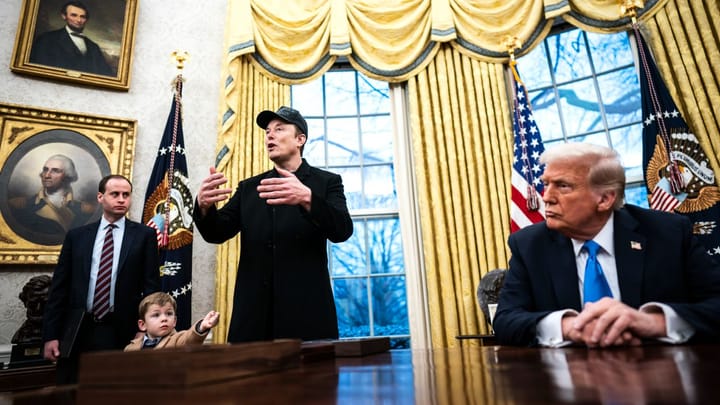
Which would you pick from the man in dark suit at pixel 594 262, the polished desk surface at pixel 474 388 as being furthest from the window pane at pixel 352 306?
the polished desk surface at pixel 474 388

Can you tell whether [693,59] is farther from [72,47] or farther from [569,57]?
[72,47]

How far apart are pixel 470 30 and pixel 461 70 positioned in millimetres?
395

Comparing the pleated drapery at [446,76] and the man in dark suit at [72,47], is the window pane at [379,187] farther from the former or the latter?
the man in dark suit at [72,47]

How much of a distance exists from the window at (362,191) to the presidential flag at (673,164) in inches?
87.7

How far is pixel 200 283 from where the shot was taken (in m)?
3.81

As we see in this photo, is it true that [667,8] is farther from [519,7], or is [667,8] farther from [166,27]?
[166,27]

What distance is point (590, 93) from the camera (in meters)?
4.28

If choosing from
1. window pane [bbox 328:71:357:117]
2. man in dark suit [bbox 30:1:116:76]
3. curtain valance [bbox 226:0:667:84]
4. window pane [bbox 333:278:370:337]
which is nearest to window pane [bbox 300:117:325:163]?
window pane [bbox 328:71:357:117]

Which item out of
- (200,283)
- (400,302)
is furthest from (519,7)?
(200,283)

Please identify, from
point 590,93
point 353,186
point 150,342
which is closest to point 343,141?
point 353,186

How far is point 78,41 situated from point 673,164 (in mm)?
5151

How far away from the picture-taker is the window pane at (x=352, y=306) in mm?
4195

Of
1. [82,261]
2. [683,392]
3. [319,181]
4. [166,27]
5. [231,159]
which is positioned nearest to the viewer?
[683,392]

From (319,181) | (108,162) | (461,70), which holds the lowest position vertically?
(319,181)
